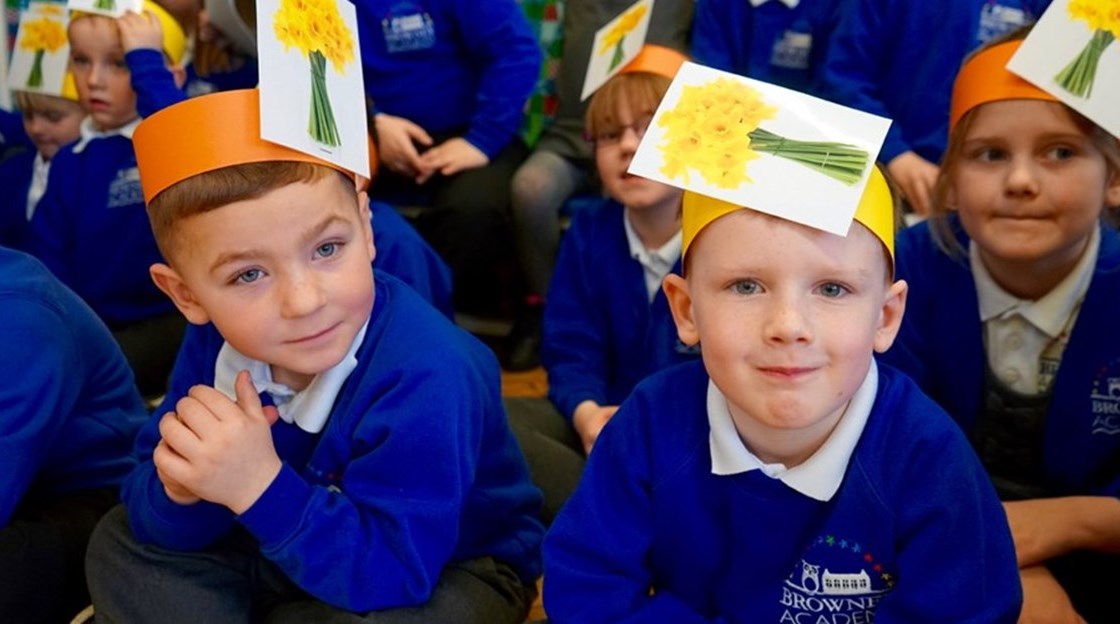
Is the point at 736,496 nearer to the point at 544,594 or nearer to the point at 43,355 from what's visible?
the point at 544,594

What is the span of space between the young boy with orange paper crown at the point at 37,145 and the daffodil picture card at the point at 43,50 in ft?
0.10

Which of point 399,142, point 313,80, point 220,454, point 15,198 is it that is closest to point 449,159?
point 399,142

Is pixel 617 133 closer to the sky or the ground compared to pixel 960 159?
closer to the ground

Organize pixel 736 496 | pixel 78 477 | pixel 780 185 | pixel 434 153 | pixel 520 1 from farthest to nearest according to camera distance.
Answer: pixel 520 1 → pixel 434 153 → pixel 78 477 → pixel 736 496 → pixel 780 185

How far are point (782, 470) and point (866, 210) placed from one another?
9.8 inches

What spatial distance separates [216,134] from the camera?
3.34ft

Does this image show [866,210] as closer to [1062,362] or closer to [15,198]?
[1062,362]

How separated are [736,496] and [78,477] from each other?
89 centimetres

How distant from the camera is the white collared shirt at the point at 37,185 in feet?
7.49

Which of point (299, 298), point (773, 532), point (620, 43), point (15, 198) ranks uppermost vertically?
point (620, 43)

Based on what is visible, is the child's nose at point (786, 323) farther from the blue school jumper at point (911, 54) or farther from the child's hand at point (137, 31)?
the child's hand at point (137, 31)

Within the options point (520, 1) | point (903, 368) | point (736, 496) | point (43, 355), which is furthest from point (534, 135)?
point (736, 496)

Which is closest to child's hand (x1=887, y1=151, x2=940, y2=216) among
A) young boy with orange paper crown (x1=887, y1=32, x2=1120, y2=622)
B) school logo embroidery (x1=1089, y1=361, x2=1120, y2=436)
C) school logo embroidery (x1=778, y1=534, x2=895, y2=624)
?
young boy with orange paper crown (x1=887, y1=32, x2=1120, y2=622)

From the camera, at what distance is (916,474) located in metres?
0.94
